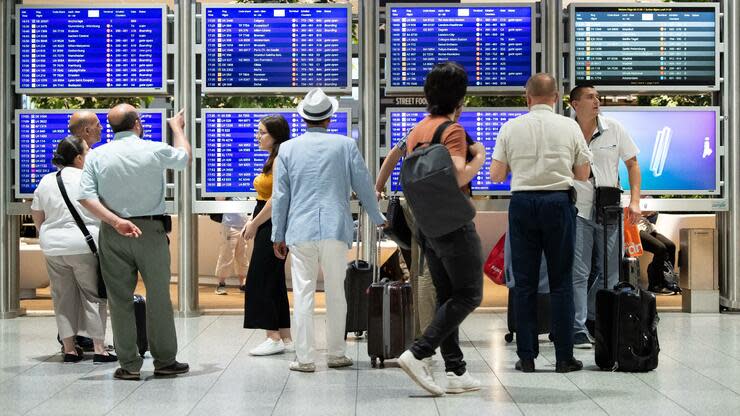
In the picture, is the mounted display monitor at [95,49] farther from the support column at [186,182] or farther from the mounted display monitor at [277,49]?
the mounted display monitor at [277,49]

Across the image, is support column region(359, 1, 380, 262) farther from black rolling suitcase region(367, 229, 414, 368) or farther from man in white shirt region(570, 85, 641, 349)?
black rolling suitcase region(367, 229, 414, 368)

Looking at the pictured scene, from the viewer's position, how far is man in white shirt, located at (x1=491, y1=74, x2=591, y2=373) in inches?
220

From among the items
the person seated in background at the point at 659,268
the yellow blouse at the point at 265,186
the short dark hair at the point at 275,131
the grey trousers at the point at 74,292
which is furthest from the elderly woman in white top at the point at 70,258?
the person seated in background at the point at 659,268

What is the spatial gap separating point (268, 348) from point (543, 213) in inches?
75.9

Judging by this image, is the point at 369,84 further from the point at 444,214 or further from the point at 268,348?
the point at 444,214

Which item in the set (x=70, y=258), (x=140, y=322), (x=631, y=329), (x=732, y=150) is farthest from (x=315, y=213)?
(x=732, y=150)

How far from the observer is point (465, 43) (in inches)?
327

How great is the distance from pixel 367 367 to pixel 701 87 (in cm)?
413

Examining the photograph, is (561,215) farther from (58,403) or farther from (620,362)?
(58,403)

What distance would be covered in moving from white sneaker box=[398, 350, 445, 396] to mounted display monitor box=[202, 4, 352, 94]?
380 centimetres

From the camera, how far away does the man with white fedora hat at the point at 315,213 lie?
5.73 m

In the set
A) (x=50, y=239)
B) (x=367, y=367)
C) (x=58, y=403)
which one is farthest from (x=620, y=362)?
(x=50, y=239)

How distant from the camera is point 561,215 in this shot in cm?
558

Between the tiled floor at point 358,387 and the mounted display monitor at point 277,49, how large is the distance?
2295 mm
